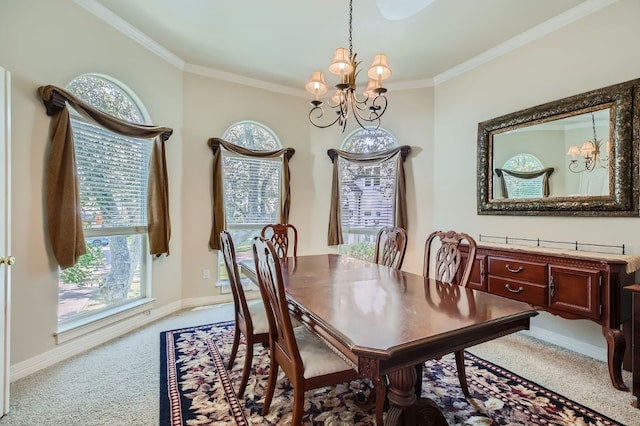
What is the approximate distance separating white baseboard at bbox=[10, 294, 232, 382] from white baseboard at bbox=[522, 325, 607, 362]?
3.64m

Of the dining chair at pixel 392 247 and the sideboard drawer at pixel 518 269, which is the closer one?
the sideboard drawer at pixel 518 269

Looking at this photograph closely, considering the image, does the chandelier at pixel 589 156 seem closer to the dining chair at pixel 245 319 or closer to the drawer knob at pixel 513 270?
the drawer knob at pixel 513 270

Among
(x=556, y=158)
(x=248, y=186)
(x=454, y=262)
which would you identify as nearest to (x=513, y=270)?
(x=454, y=262)

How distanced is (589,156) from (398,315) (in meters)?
2.45

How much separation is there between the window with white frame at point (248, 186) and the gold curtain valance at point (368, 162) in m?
0.78

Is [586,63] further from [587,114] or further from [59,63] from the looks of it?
[59,63]

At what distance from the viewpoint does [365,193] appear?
4289mm

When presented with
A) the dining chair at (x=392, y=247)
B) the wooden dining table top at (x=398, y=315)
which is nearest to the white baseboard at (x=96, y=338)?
the wooden dining table top at (x=398, y=315)

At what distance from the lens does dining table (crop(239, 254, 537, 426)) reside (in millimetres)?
1055

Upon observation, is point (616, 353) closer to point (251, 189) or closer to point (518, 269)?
point (518, 269)

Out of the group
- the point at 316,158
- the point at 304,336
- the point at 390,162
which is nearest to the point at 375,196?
the point at 390,162

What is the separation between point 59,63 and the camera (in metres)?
2.40

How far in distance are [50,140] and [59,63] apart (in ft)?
2.14

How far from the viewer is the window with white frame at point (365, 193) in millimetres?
4156
